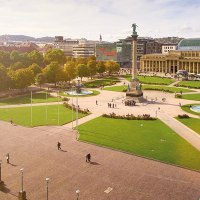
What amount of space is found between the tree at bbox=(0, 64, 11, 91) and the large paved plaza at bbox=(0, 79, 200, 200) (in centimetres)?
5105

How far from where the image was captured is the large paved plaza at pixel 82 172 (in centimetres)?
3991

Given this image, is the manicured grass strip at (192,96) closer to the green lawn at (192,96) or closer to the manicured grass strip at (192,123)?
the green lawn at (192,96)

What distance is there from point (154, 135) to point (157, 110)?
26.2 m

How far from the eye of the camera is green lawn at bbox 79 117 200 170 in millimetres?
52459

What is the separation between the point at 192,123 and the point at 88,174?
125ft

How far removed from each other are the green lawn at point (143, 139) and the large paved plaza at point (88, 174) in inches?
113

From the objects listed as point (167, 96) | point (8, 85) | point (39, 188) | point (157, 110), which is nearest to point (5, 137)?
point (39, 188)

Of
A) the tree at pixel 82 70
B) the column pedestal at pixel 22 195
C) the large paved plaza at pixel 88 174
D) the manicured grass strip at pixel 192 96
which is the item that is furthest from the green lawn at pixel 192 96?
the column pedestal at pixel 22 195

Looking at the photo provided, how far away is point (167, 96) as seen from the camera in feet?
379

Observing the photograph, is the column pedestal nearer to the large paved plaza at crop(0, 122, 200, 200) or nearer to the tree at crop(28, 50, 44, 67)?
the large paved plaza at crop(0, 122, 200, 200)

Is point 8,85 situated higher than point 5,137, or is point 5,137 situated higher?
point 8,85

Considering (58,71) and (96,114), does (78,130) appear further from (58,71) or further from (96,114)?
(58,71)

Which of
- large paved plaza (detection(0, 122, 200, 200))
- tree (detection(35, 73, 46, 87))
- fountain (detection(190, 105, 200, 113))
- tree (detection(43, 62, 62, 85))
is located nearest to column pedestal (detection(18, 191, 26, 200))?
large paved plaza (detection(0, 122, 200, 200))

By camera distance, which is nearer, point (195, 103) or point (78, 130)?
point (78, 130)
